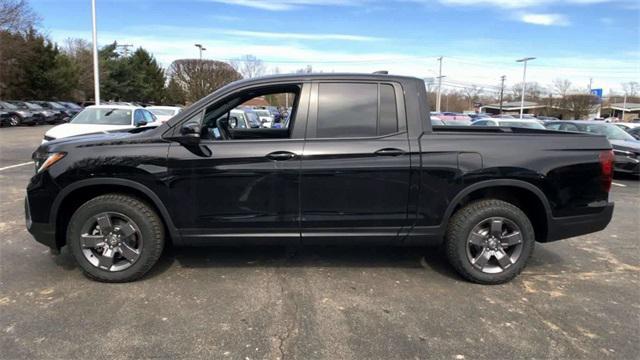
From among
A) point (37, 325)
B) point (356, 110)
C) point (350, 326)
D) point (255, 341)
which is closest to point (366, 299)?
point (350, 326)

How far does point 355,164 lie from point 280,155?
642mm

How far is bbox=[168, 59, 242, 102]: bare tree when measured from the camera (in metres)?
53.5

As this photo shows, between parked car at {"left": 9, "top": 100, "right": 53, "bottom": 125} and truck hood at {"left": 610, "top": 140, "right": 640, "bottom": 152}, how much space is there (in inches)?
1274

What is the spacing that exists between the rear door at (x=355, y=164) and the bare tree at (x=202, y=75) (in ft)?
162

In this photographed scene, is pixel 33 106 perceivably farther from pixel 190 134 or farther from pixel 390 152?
pixel 390 152

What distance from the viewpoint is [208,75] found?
178 ft

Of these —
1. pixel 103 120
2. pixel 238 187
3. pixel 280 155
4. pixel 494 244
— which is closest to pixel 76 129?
pixel 103 120

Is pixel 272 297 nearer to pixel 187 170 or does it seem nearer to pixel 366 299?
pixel 366 299

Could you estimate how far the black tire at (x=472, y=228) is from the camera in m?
4.26

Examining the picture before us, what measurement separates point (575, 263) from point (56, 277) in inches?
204

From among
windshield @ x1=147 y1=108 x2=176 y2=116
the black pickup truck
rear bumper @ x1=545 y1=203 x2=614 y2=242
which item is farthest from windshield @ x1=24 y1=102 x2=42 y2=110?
rear bumper @ x1=545 y1=203 x2=614 y2=242

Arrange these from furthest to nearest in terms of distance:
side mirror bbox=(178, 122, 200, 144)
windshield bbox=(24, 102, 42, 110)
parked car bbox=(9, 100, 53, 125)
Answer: windshield bbox=(24, 102, 42, 110), parked car bbox=(9, 100, 53, 125), side mirror bbox=(178, 122, 200, 144)

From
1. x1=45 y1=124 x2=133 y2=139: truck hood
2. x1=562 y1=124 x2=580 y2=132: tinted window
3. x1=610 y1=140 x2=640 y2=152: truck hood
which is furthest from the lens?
x1=562 y1=124 x2=580 y2=132: tinted window

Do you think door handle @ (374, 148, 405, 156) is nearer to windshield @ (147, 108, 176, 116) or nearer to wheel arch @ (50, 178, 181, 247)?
wheel arch @ (50, 178, 181, 247)
